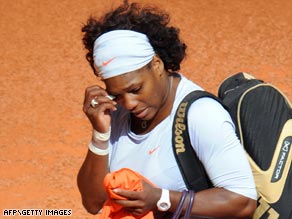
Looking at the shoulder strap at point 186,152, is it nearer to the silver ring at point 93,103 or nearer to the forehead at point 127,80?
the forehead at point 127,80

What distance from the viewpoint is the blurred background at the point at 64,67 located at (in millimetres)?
6316

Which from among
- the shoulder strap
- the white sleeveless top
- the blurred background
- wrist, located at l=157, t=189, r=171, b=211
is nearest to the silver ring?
the white sleeveless top

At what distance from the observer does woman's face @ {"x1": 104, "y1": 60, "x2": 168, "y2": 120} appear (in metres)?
2.80

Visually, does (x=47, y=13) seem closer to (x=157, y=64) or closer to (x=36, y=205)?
(x=36, y=205)

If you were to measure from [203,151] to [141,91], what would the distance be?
1.13 ft

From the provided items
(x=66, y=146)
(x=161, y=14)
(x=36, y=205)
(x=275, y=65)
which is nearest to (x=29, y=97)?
(x=66, y=146)

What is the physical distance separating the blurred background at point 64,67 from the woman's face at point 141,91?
123 inches

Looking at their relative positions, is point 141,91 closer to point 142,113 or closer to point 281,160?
point 142,113

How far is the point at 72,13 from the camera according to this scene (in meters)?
9.87

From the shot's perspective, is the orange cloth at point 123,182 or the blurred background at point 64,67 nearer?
the orange cloth at point 123,182

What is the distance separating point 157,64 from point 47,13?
7147 millimetres

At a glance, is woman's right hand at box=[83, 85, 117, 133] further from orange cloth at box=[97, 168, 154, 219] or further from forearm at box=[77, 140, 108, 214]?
orange cloth at box=[97, 168, 154, 219]

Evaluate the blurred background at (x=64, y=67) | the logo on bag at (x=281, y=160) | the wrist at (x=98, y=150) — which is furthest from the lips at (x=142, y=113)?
the blurred background at (x=64, y=67)

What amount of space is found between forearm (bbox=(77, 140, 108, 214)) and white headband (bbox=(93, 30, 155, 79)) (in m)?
0.36
